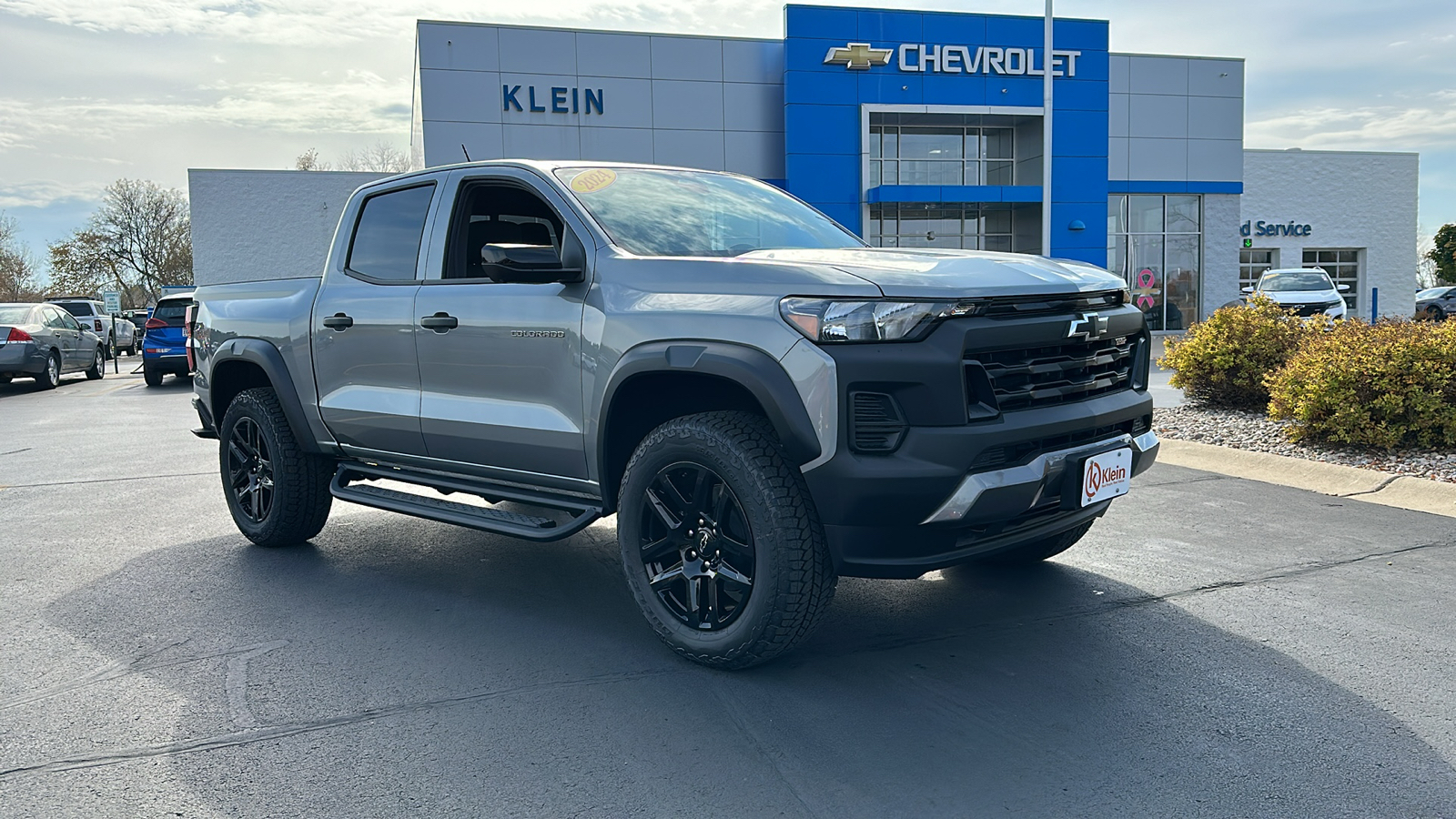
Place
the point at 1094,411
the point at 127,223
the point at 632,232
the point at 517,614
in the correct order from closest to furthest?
the point at 1094,411, the point at 632,232, the point at 517,614, the point at 127,223

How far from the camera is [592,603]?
4742mm

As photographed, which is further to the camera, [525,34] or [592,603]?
[525,34]

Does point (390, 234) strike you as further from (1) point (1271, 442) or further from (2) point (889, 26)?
(2) point (889, 26)

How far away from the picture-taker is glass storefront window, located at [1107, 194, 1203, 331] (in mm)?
31547

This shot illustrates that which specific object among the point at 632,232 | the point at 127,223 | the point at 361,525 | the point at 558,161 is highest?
the point at 127,223

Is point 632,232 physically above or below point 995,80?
below

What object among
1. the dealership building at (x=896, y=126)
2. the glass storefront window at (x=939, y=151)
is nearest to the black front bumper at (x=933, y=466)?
the dealership building at (x=896, y=126)

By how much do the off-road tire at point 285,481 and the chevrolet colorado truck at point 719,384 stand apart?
374mm

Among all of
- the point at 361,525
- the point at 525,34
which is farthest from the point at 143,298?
the point at 361,525

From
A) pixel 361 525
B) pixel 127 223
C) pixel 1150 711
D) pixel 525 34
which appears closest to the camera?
pixel 1150 711

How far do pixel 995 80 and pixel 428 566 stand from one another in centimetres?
2721

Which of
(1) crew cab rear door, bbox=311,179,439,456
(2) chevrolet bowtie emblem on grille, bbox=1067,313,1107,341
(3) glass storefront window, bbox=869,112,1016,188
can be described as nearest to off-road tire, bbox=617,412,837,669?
(2) chevrolet bowtie emblem on grille, bbox=1067,313,1107,341

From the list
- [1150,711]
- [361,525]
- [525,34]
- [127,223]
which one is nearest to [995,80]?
[525,34]

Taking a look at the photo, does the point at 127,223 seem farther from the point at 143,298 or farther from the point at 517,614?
the point at 517,614
